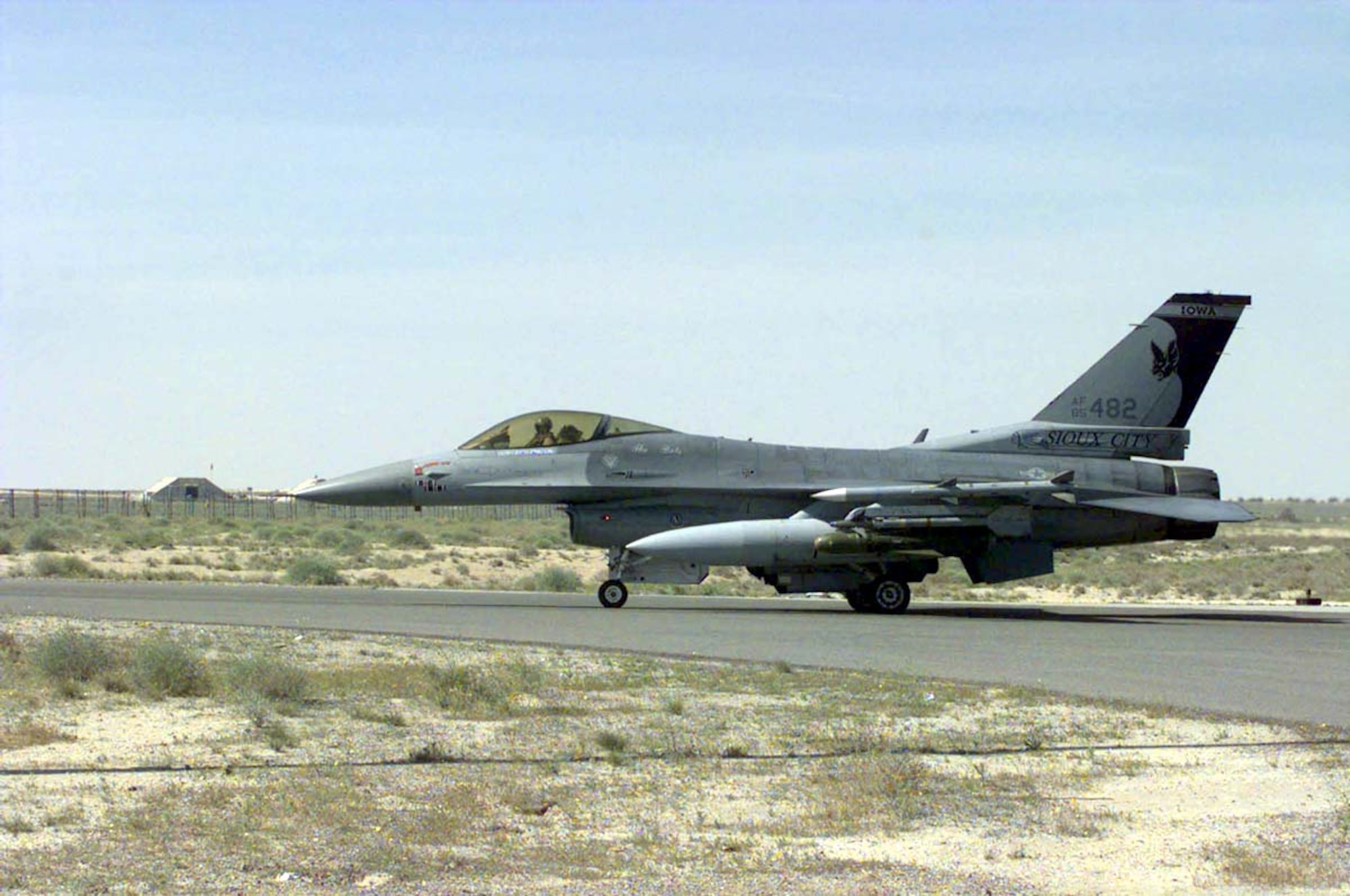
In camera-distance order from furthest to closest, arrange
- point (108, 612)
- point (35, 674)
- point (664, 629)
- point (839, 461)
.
→ 1. point (839, 461)
2. point (108, 612)
3. point (664, 629)
4. point (35, 674)

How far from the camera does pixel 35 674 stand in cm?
1399

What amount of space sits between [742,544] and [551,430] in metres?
4.22

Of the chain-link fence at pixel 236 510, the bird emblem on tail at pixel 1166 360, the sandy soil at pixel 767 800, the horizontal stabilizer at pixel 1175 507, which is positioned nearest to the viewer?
the sandy soil at pixel 767 800

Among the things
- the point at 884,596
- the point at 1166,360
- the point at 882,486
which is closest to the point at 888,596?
the point at 884,596

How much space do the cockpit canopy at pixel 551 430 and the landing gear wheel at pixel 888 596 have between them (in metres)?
4.55

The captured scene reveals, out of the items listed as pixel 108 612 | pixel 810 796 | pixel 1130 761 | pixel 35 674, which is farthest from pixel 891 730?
pixel 108 612

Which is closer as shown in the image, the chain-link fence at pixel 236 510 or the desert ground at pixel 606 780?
the desert ground at pixel 606 780

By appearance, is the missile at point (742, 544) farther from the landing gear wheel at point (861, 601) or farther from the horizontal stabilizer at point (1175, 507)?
the horizontal stabilizer at point (1175, 507)

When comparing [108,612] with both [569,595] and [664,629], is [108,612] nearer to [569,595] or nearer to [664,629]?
[664,629]

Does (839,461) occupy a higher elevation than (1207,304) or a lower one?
lower

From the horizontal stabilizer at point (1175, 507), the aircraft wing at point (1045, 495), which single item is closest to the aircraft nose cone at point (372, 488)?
the aircraft wing at point (1045, 495)

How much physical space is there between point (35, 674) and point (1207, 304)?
2039 centimetres

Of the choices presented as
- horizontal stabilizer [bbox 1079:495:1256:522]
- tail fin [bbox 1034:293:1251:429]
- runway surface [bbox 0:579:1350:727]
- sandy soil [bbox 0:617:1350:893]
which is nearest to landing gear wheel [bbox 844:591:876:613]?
runway surface [bbox 0:579:1350:727]

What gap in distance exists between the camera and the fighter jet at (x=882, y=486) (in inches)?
982
